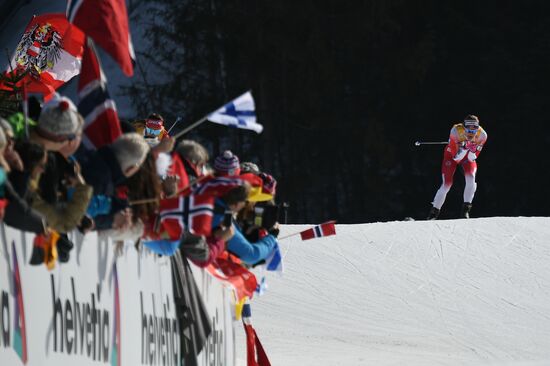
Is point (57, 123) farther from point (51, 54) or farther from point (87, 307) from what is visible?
point (51, 54)

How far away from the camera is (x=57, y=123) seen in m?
5.16

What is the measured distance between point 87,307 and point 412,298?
716 centimetres

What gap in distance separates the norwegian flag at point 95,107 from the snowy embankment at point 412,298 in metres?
4.51

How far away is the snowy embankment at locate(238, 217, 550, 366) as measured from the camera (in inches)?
447

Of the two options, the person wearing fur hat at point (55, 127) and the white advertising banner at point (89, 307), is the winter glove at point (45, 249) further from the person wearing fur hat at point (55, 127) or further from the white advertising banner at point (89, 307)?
the person wearing fur hat at point (55, 127)

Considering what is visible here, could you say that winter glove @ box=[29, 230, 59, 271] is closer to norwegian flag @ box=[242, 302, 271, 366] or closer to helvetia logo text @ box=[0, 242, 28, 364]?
helvetia logo text @ box=[0, 242, 28, 364]

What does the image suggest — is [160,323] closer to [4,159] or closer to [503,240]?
[4,159]

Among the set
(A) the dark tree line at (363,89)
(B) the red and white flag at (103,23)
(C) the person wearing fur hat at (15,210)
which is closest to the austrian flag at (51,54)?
(B) the red and white flag at (103,23)

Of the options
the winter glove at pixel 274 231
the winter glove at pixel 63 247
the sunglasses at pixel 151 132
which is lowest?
the winter glove at pixel 274 231

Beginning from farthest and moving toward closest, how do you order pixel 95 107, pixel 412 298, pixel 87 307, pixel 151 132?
pixel 412 298, pixel 151 132, pixel 95 107, pixel 87 307

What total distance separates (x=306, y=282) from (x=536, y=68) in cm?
1877

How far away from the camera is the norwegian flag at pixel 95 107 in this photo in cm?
632

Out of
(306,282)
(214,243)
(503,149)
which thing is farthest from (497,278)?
(503,149)

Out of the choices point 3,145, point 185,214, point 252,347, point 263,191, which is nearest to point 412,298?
point 252,347
